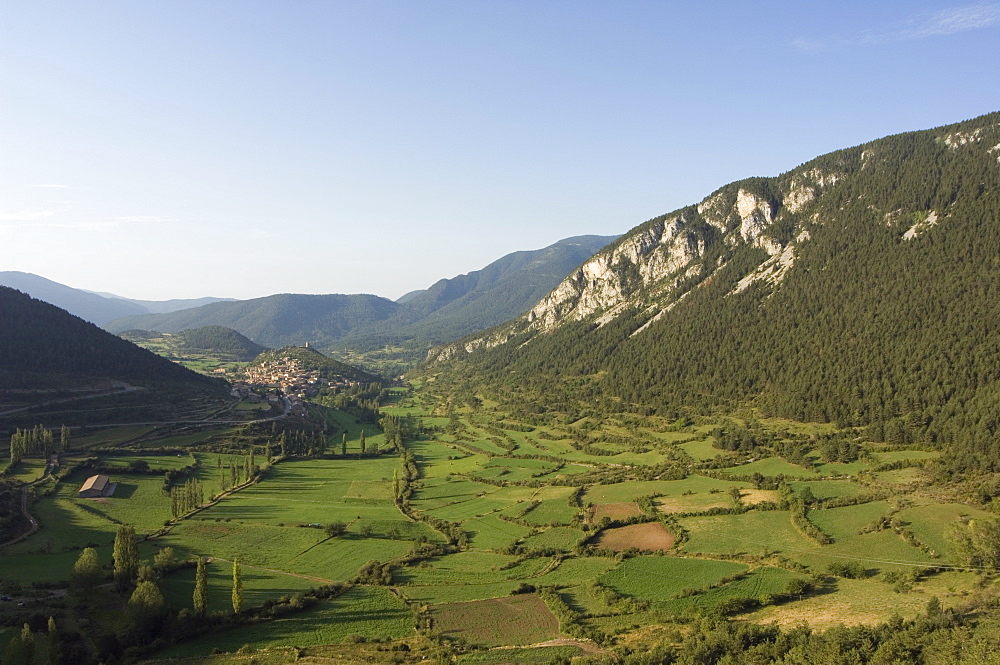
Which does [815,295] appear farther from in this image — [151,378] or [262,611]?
[151,378]

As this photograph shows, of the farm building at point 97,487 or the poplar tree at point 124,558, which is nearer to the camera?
the poplar tree at point 124,558

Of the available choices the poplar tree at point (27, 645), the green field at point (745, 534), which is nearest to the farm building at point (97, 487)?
the poplar tree at point (27, 645)

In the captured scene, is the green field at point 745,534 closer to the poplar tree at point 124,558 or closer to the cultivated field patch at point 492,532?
the cultivated field patch at point 492,532

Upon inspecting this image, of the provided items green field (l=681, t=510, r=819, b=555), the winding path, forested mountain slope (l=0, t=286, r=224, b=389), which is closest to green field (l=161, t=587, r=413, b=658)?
green field (l=681, t=510, r=819, b=555)

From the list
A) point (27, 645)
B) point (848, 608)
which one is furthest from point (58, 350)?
point (848, 608)

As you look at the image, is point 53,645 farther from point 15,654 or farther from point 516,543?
point 516,543

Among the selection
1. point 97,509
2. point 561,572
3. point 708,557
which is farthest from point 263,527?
point 708,557

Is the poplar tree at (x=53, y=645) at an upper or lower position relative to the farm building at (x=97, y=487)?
lower

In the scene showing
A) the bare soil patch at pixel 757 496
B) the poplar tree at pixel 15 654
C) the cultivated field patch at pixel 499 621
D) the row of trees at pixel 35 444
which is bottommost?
the bare soil patch at pixel 757 496
